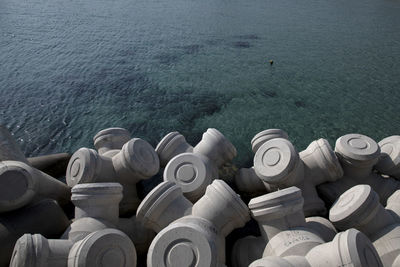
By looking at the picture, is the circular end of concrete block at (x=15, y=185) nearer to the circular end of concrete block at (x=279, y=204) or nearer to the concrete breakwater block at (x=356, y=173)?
the circular end of concrete block at (x=279, y=204)

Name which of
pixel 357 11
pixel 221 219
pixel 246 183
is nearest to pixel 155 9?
pixel 357 11

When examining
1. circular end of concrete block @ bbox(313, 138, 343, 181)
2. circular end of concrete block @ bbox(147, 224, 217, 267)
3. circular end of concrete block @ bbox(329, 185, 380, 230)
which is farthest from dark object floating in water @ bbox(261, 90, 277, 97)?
circular end of concrete block @ bbox(147, 224, 217, 267)

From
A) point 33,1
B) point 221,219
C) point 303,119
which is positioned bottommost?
point 303,119

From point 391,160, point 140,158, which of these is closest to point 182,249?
point 140,158

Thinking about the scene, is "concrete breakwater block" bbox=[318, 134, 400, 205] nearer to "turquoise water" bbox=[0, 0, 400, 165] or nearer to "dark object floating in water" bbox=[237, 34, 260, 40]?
"turquoise water" bbox=[0, 0, 400, 165]

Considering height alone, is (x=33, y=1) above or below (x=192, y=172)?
above

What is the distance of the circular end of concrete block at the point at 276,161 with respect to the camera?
5.48m

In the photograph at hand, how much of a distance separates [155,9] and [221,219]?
25.6 m

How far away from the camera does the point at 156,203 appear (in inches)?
187

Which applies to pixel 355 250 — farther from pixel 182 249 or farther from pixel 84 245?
pixel 84 245

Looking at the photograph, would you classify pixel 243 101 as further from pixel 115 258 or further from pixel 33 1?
pixel 33 1

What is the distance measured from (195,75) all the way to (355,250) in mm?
11432

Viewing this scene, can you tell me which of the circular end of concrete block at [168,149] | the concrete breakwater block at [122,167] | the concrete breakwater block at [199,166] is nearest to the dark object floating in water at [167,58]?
the circular end of concrete block at [168,149]

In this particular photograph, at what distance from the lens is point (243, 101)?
11.6 metres
